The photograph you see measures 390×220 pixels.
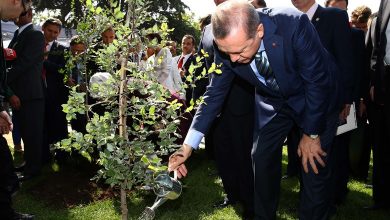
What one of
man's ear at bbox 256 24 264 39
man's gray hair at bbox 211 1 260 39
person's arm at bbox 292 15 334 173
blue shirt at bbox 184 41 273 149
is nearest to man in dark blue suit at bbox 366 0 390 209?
person's arm at bbox 292 15 334 173

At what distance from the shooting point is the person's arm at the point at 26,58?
4777 millimetres

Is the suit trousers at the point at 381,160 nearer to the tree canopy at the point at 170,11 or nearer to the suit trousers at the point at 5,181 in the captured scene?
the suit trousers at the point at 5,181

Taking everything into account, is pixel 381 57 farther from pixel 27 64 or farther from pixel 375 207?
pixel 27 64

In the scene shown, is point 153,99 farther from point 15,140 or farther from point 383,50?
point 15,140

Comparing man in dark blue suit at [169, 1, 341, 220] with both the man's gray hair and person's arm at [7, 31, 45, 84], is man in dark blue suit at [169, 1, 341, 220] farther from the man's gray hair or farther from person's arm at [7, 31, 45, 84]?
person's arm at [7, 31, 45, 84]

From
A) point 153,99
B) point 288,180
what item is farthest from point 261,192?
point 288,180

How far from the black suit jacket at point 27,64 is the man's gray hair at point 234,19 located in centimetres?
329

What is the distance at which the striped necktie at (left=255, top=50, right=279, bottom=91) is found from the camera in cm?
262

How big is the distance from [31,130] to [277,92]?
3502 millimetres

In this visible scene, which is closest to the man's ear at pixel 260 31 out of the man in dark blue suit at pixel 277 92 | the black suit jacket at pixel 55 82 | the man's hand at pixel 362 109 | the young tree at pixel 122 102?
the man in dark blue suit at pixel 277 92

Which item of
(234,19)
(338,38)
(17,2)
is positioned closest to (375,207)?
(338,38)

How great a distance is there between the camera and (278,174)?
317 cm

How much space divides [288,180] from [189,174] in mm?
1340

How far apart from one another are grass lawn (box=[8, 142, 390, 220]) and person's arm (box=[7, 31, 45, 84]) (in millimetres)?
1386
